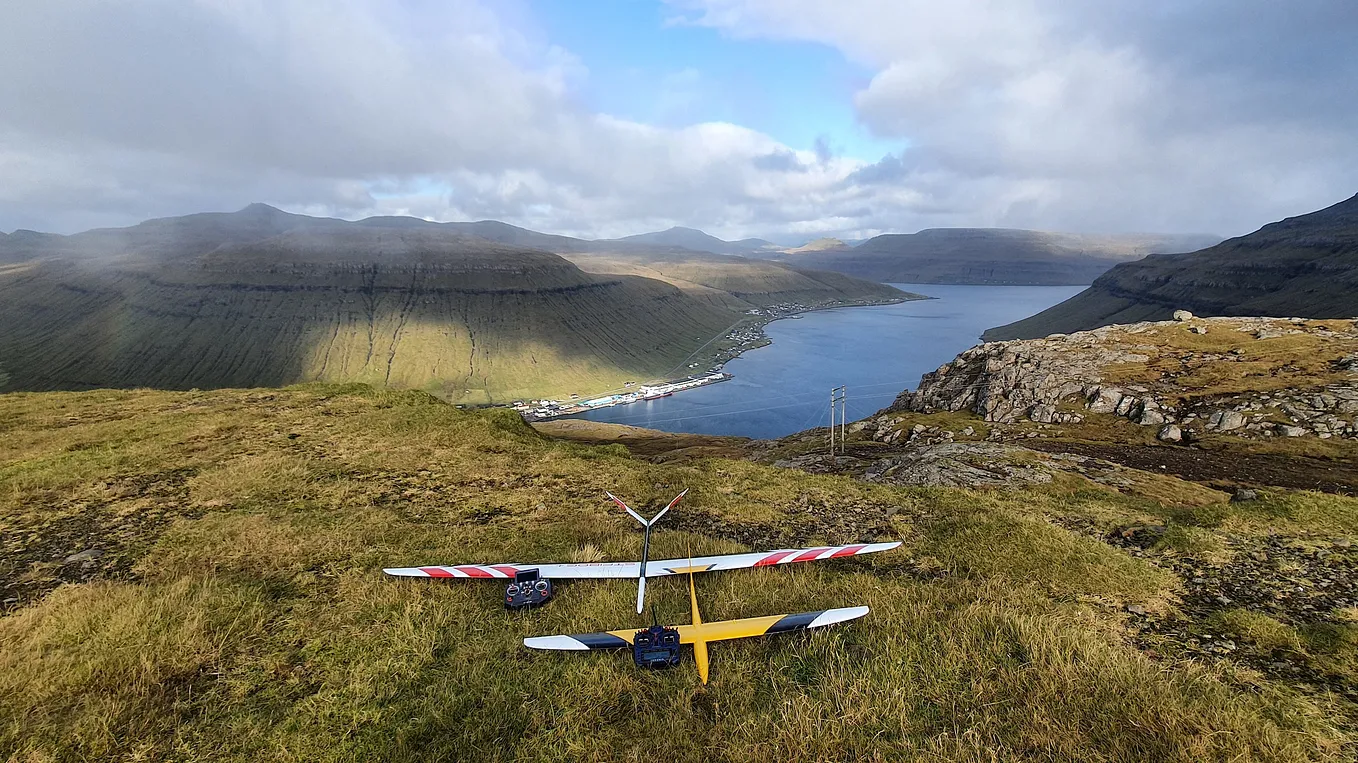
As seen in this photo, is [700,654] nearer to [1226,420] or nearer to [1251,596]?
[1251,596]

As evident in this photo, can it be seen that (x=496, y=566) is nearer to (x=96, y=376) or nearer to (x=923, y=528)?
(x=923, y=528)

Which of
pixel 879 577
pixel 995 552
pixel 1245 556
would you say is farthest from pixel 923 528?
pixel 1245 556

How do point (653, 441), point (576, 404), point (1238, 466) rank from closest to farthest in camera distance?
point (1238, 466)
point (653, 441)
point (576, 404)

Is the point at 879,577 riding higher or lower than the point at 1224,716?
lower

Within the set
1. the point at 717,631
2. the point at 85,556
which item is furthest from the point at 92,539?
the point at 717,631

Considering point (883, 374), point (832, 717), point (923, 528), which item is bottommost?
point (883, 374)
